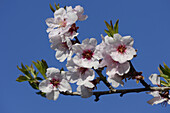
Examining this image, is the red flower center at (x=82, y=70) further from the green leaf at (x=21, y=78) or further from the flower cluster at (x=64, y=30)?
the green leaf at (x=21, y=78)

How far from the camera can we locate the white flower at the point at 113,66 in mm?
2172

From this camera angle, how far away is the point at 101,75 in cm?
240

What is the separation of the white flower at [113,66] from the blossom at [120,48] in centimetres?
5

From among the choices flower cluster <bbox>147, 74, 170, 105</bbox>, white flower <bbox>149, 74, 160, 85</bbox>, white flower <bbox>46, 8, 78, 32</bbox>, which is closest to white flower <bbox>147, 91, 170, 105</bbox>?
flower cluster <bbox>147, 74, 170, 105</bbox>

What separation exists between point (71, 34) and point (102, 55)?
16.6 inches

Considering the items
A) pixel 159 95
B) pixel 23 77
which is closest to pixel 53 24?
pixel 23 77

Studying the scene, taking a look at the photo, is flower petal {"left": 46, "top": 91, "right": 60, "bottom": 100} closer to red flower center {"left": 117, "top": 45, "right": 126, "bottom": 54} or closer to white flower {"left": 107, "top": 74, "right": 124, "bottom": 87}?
white flower {"left": 107, "top": 74, "right": 124, "bottom": 87}

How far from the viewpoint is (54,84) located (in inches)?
96.2

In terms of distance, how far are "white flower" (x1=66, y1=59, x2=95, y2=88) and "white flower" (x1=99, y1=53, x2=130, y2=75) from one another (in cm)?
16

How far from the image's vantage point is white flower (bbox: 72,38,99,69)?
7.38 ft

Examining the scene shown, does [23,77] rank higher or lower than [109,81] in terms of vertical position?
higher

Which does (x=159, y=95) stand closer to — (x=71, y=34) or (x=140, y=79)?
(x=140, y=79)

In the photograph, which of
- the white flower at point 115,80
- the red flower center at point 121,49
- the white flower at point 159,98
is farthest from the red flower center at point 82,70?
the white flower at point 159,98

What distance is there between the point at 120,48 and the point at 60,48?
0.64 meters
